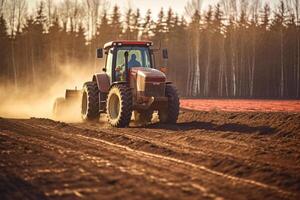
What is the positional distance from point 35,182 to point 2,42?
46.4 meters

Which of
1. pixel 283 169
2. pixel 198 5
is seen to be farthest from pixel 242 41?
pixel 283 169

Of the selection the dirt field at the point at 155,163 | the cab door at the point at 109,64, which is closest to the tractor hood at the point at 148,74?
the cab door at the point at 109,64

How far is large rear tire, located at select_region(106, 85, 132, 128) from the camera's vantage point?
1270 centimetres

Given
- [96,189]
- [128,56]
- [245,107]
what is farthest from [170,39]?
[96,189]

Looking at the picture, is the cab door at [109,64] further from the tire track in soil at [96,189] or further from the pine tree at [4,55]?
the pine tree at [4,55]

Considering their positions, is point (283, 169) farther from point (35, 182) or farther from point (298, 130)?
point (298, 130)

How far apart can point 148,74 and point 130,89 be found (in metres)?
0.80

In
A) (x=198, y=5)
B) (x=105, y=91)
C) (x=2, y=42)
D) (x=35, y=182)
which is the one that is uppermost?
(x=198, y=5)

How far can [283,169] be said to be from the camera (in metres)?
6.53

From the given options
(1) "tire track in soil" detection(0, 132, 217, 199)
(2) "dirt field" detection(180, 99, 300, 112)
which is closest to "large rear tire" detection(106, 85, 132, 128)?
(1) "tire track in soil" detection(0, 132, 217, 199)

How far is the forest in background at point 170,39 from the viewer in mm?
46531

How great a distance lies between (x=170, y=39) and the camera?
57.3 meters

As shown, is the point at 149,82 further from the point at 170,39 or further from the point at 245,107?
the point at 170,39

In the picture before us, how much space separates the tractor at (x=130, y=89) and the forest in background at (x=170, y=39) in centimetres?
2761
